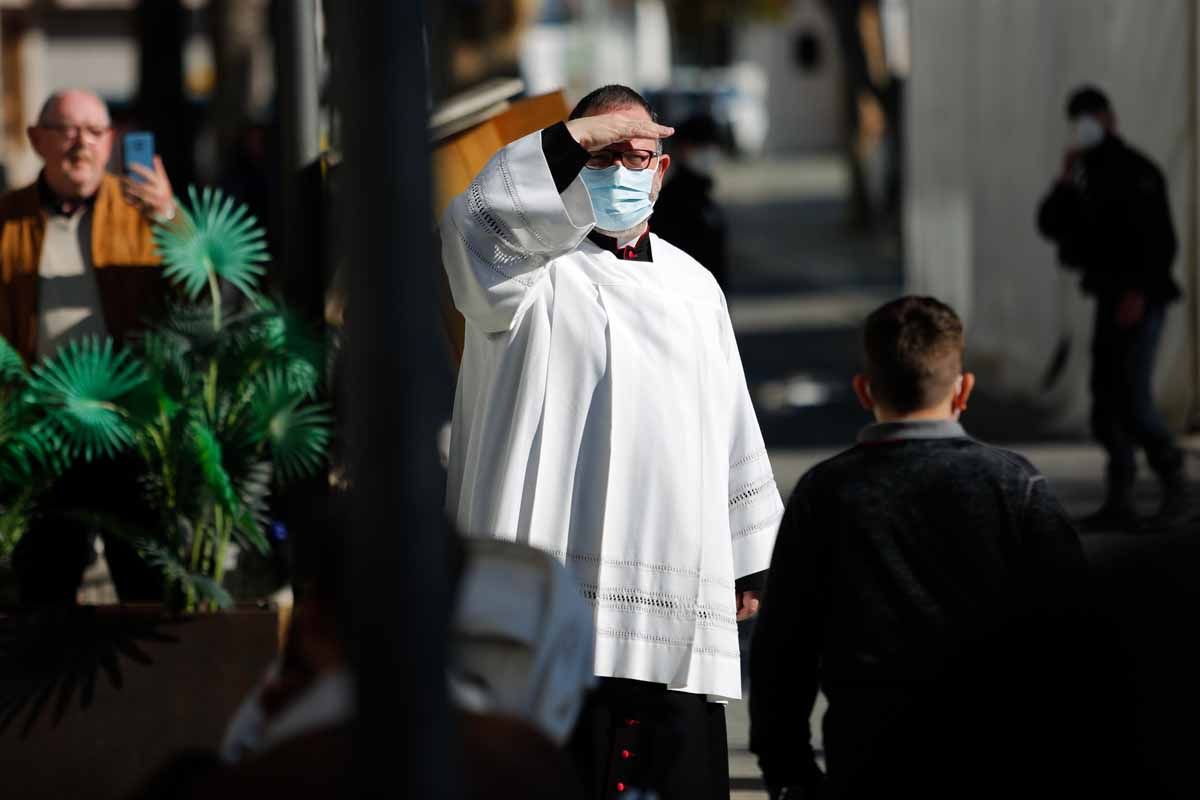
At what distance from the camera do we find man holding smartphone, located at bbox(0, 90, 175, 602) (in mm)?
5848

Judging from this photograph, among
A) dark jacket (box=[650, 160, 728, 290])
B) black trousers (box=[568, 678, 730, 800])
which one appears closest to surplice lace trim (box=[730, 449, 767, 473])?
black trousers (box=[568, 678, 730, 800])

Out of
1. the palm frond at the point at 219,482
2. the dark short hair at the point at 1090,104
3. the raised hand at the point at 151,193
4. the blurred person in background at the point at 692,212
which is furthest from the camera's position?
the dark short hair at the point at 1090,104

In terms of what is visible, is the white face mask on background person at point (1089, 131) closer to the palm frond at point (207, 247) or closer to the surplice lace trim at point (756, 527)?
the palm frond at point (207, 247)

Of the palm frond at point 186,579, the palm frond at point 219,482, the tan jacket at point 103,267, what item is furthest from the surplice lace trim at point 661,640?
the tan jacket at point 103,267

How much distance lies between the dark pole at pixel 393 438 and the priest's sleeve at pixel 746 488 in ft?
6.64

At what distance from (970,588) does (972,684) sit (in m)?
0.34

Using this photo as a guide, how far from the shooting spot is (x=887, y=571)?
3.25 meters

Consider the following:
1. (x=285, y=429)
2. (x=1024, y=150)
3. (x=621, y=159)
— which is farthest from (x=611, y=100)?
(x=1024, y=150)

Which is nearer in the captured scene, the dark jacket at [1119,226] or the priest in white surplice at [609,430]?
the priest in white surplice at [609,430]

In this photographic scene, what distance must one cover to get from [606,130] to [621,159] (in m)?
0.10

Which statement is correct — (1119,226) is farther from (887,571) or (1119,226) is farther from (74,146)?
(887,571)

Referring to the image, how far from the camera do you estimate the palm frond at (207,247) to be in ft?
18.2

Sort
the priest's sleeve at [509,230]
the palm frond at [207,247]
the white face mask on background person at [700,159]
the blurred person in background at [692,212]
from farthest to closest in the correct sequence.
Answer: the white face mask on background person at [700,159], the blurred person in background at [692,212], the palm frond at [207,247], the priest's sleeve at [509,230]

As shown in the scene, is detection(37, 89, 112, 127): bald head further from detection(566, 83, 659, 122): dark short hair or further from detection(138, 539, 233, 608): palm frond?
detection(566, 83, 659, 122): dark short hair
